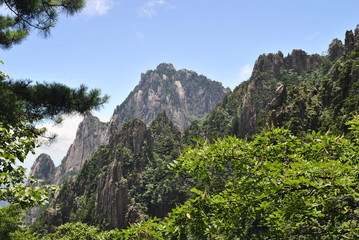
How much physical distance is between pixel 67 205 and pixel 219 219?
10831cm

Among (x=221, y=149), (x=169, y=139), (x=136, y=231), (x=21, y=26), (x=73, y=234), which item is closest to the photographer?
(x=136, y=231)

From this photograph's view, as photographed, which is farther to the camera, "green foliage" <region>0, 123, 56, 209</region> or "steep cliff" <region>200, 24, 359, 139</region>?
"steep cliff" <region>200, 24, 359, 139</region>

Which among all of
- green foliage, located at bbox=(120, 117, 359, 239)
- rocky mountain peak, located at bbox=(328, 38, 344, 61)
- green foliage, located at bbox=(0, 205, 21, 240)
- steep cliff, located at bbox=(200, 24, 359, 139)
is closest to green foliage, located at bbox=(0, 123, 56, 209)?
green foliage, located at bbox=(120, 117, 359, 239)

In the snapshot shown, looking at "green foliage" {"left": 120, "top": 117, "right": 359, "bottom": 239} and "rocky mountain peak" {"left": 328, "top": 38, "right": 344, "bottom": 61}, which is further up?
"rocky mountain peak" {"left": 328, "top": 38, "right": 344, "bottom": 61}

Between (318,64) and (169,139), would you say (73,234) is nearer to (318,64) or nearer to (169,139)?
(169,139)

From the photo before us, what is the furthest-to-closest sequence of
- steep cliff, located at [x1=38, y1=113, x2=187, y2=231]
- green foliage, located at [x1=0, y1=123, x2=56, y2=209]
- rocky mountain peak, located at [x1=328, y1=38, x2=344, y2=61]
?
rocky mountain peak, located at [x1=328, y1=38, x2=344, y2=61]
steep cliff, located at [x1=38, y1=113, x2=187, y2=231]
green foliage, located at [x1=0, y1=123, x2=56, y2=209]

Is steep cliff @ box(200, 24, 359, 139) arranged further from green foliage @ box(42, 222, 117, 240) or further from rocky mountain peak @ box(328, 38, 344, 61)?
green foliage @ box(42, 222, 117, 240)

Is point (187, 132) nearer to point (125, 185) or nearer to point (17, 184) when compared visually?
point (125, 185)

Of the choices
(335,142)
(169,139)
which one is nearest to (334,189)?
(335,142)

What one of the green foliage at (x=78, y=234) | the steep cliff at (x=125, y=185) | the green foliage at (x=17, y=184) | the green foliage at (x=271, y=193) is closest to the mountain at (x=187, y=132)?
the steep cliff at (x=125, y=185)

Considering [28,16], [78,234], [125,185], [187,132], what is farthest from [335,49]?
[28,16]

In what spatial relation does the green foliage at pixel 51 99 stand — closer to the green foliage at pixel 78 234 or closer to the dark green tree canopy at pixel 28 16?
the dark green tree canopy at pixel 28 16

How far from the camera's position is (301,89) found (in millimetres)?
69625

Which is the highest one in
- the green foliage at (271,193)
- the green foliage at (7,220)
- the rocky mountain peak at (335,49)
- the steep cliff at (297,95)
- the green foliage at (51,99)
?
the rocky mountain peak at (335,49)
